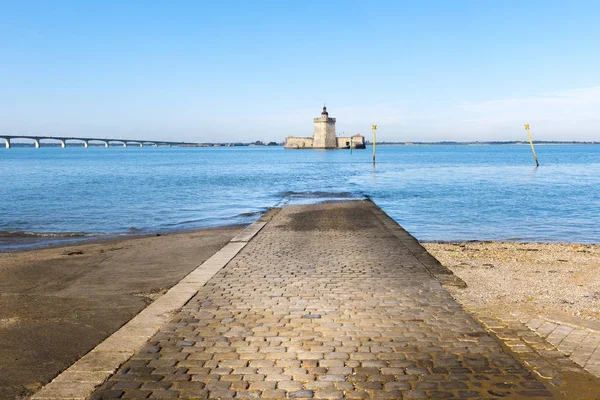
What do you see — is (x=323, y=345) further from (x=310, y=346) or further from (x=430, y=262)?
(x=430, y=262)

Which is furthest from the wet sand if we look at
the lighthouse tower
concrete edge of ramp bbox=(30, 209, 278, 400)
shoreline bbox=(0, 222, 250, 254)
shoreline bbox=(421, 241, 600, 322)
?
the lighthouse tower

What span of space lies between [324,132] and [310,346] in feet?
570

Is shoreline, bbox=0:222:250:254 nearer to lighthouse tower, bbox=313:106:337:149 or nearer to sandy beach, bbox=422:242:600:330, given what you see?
sandy beach, bbox=422:242:600:330

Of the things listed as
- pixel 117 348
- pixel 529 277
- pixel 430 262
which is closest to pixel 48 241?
pixel 430 262

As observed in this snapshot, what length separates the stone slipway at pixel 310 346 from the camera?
4512mm

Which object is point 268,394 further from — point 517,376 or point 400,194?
point 400,194

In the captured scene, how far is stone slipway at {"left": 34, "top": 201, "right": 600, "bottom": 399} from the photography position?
4.51 metres

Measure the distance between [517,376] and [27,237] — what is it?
16.5 metres

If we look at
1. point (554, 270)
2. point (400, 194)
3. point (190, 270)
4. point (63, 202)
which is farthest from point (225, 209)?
point (554, 270)

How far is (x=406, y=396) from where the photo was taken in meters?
4.37

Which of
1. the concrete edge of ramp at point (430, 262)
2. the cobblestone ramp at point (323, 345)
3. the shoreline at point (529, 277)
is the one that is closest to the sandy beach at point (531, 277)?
the shoreline at point (529, 277)

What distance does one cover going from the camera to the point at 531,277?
30.1 feet

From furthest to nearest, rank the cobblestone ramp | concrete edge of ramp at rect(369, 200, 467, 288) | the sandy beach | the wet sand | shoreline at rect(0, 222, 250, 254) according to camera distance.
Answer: shoreline at rect(0, 222, 250, 254)
concrete edge of ramp at rect(369, 200, 467, 288)
the sandy beach
the wet sand
the cobblestone ramp

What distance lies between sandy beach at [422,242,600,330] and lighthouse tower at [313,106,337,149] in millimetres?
159689
